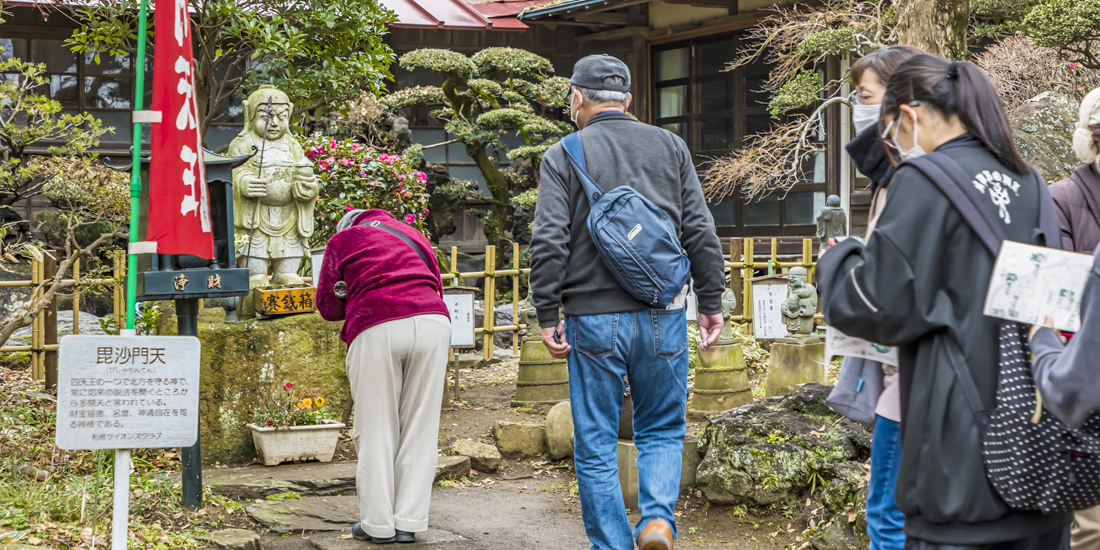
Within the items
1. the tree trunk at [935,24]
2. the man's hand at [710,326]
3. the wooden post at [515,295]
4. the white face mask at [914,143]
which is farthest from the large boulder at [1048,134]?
the wooden post at [515,295]

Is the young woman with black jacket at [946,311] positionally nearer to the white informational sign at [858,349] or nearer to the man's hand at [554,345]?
the white informational sign at [858,349]

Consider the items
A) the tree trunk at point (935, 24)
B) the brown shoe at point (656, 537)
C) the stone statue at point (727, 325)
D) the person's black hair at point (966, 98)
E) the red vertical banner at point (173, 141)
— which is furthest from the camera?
the stone statue at point (727, 325)

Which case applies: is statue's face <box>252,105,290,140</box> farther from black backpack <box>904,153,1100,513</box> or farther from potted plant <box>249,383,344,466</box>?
black backpack <box>904,153,1100,513</box>

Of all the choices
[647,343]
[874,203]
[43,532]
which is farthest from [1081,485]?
[43,532]

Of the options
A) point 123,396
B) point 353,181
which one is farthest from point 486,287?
point 123,396

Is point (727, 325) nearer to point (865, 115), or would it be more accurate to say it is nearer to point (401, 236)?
point (401, 236)

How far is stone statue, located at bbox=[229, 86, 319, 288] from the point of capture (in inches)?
253

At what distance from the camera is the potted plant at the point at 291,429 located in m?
6.01

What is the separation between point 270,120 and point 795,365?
15.2 ft

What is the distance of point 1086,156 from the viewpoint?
3.31 m

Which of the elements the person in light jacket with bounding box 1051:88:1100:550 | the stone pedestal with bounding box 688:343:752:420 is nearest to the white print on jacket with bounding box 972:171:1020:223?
the person in light jacket with bounding box 1051:88:1100:550

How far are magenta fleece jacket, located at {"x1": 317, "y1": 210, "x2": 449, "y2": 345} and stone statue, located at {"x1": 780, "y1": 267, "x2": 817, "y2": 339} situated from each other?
13.8 feet

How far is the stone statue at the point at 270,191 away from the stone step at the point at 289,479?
53.0 inches

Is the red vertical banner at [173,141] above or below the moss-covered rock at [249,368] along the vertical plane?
above
